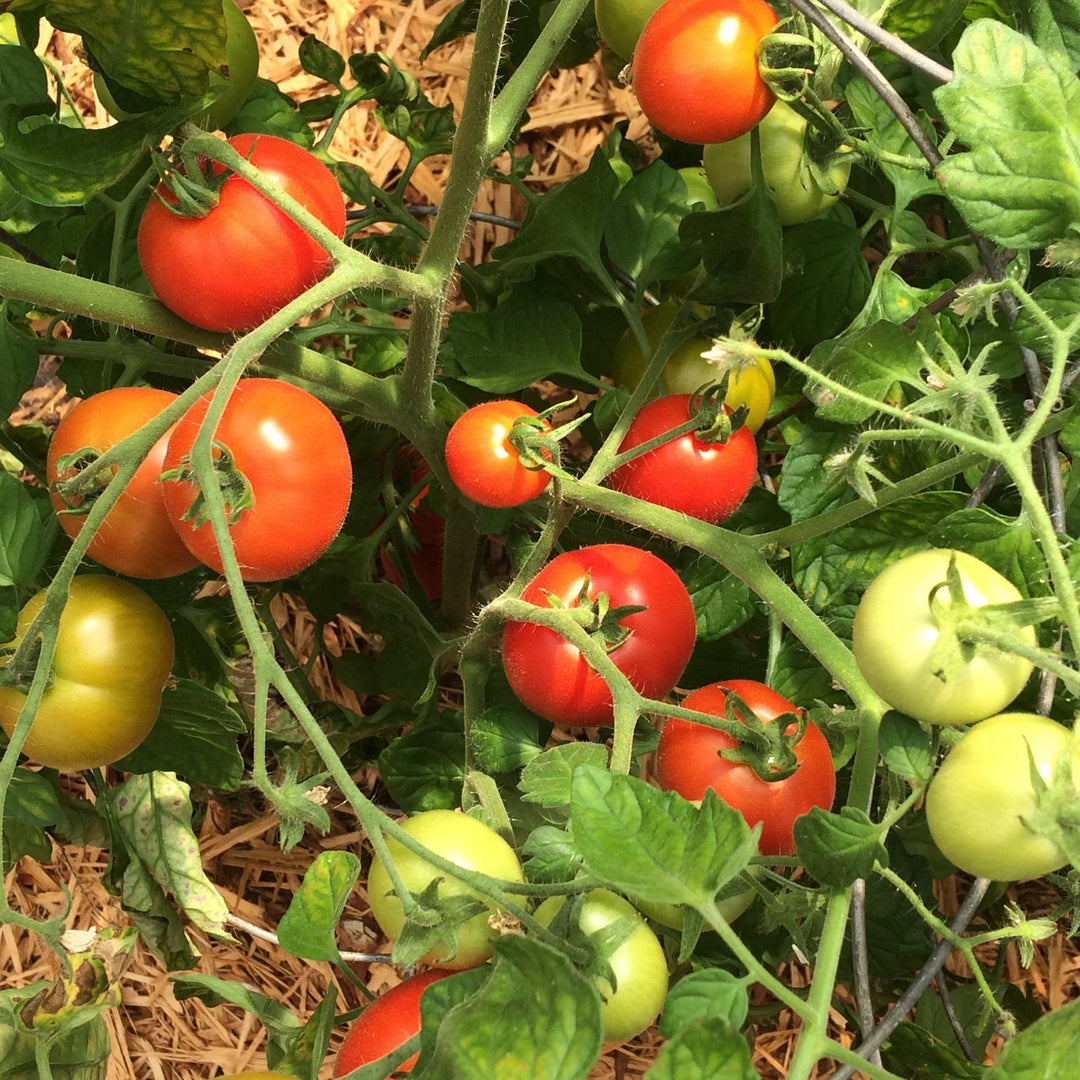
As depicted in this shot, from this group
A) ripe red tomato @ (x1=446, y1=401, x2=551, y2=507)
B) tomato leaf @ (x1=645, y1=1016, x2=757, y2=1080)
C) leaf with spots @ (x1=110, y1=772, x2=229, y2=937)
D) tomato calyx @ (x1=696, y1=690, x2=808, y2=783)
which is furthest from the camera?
leaf with spots @ (x1=110, y1=772, x2=229, y2=937)

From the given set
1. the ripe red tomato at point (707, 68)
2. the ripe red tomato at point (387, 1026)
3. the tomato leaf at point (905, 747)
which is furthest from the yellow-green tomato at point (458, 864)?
the ripe red tomato at point (707, 68)

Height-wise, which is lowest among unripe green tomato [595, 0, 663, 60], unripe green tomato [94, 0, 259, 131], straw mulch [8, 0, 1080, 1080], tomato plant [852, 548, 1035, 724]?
straw mulch [8, 0, 1080, 1080]

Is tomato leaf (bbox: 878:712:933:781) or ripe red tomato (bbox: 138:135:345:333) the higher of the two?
ripe red tomato (bbox: 138:135:345:333)

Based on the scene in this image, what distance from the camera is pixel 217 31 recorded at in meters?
0.65

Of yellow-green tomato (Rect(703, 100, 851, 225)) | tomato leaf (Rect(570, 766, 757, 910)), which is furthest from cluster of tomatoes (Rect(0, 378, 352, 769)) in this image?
yellow-green tomato (Rect(703, 100, 851, 225))

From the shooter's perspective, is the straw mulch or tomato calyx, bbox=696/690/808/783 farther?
the straw mulch

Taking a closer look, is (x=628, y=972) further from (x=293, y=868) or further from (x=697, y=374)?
(x=293, y=868)

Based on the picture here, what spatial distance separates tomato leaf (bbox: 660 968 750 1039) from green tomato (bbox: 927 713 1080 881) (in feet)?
0.40

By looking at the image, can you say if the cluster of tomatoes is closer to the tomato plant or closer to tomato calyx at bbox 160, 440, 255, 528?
tomato calyx at bbox 160, 440, 255, 528

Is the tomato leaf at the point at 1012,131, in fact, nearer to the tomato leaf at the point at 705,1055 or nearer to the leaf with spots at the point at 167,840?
the tomato leaf at the point at 705,1055

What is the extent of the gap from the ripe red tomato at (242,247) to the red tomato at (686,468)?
0.26 meters

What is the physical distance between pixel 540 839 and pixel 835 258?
58 cm

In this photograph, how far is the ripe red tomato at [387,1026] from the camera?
613 mm

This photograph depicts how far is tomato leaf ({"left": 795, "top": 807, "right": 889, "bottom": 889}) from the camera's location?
20.5 inches
